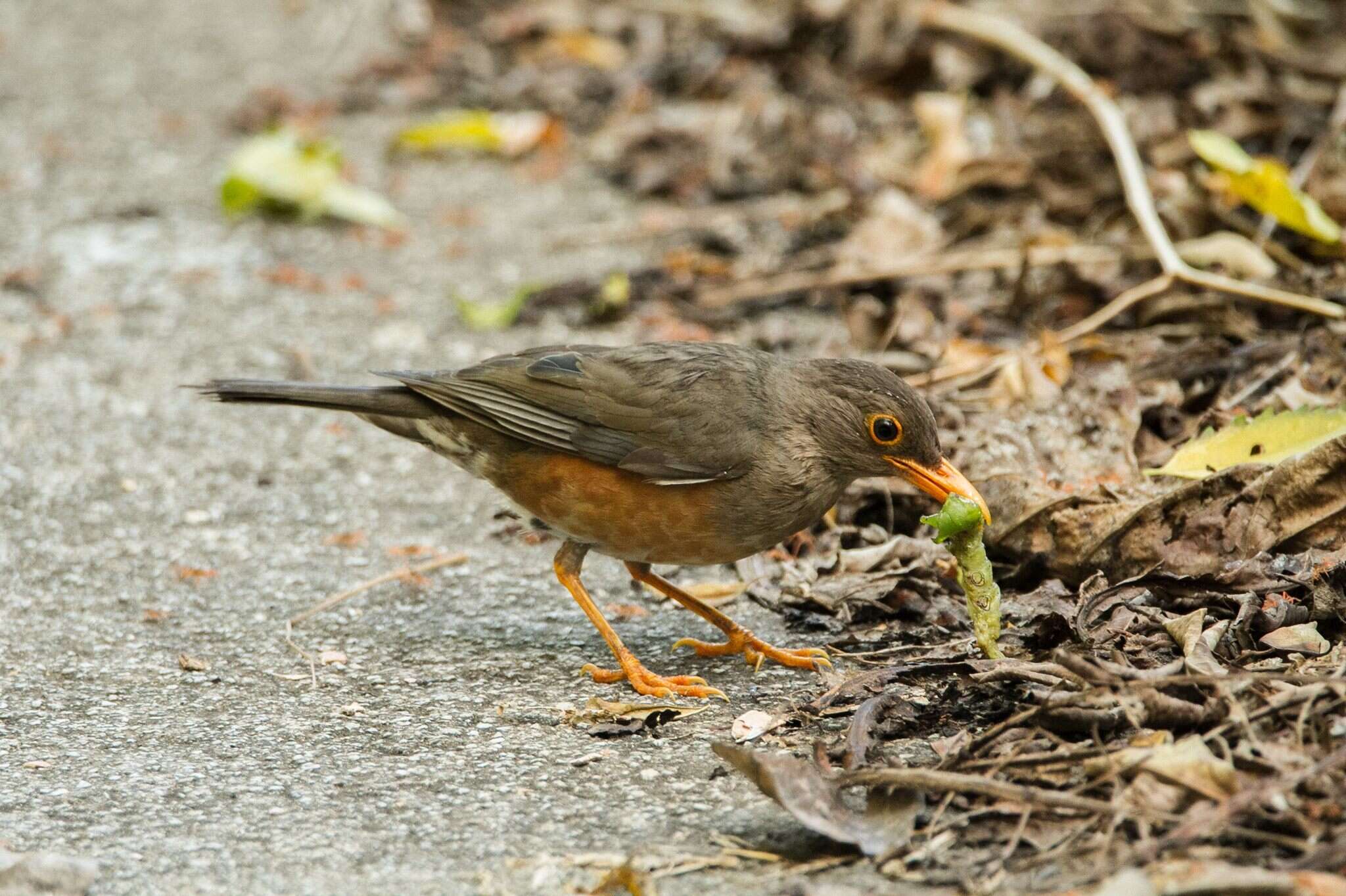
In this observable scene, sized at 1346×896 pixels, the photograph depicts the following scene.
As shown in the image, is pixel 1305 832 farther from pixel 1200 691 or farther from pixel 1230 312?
pixel 1230 312

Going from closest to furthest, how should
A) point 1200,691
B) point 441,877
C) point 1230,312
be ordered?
1. point 441,877
2. point 1200,691
3. point 1230,312

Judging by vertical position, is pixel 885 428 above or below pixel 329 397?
above

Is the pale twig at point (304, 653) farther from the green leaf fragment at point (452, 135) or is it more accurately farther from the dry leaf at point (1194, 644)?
the green leaf fragment at point (452, 135)

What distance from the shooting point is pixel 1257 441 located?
450cm

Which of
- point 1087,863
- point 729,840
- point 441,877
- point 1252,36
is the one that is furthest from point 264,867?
point 1252,36

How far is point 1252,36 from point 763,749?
6539 mm

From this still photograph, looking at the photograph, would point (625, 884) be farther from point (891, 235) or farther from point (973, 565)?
point (891, 235)

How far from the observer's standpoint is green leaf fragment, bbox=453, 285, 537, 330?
713 centimetres

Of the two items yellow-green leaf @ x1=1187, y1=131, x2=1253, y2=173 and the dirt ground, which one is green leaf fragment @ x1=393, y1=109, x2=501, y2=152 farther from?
yellow-green leaf @ x1=1187, y1=131, x2=1253, y2=173

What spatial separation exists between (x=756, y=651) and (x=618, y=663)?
432mm

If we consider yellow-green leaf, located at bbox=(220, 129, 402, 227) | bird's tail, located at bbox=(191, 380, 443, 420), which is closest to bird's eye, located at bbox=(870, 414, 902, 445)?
bird's tail, located at bbox=(191, 380, 443, 420)

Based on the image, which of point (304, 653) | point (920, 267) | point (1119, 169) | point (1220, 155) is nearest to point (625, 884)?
point (304, 653)

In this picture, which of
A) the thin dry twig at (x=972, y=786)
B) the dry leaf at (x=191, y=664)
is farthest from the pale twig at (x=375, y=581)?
the thin dry twig at (x=972, y=786)

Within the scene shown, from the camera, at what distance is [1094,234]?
22.5 feet
